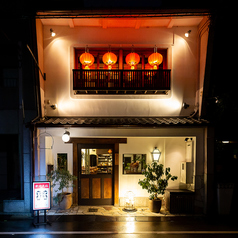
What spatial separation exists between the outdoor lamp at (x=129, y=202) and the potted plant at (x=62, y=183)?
3.01m

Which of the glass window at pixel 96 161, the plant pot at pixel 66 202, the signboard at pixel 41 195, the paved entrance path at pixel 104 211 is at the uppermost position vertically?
the glass window at pixel 96 161

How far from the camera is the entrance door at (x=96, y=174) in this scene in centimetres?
1109

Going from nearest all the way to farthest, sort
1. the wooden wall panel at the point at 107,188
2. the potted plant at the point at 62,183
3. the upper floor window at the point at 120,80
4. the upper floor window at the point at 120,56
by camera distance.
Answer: the potted plant at the point at 62,183 → the upper floor window at the point at 120,80 → the upper floor window at the point at 120,56 → the wooden wall panel at the point at 107,188

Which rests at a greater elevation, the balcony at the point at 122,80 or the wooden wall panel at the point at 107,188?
the balcony at the point at 122,80

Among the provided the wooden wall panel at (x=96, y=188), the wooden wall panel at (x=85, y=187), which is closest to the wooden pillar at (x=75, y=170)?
the wooden wall panel at (x=85, y=187)

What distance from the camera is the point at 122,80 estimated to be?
10242mm

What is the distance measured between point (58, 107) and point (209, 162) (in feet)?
→ 27.7

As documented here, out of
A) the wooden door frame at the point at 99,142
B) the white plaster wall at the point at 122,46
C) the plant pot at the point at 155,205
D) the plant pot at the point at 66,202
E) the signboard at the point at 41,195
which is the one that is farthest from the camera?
the wooden door frame at the point at 99,142

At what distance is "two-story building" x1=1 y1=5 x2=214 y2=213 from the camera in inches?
385

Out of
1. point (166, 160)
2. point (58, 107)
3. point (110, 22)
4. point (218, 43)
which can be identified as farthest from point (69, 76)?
point (218, 43)

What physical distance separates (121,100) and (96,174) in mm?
4463

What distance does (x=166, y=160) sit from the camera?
435 inches

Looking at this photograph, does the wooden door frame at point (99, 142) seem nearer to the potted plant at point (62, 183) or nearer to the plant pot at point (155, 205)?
the potted plant at point (62, 183)

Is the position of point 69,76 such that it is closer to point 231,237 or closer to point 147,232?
point 147,232
